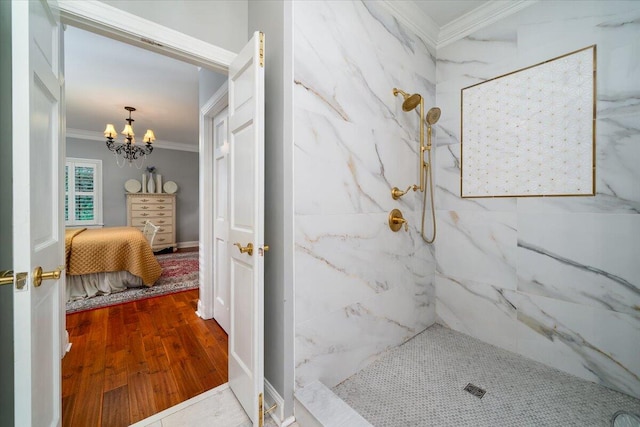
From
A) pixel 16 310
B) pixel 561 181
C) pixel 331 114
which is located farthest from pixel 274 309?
pixel 561 181

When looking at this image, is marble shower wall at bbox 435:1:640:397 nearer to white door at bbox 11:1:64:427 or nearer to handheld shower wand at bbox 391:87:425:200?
handheld shower wand at bbox 391:87:425:200

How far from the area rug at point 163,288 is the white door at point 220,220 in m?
1.28

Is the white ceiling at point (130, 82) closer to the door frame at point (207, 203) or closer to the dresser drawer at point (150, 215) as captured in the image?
the door frame at point (207, 203)

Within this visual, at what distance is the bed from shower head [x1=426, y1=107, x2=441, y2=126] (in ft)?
12.1

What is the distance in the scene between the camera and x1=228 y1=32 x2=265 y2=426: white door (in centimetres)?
123

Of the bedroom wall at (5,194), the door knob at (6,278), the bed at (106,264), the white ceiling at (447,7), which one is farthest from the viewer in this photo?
the bed at (106,264)

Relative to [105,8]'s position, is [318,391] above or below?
below

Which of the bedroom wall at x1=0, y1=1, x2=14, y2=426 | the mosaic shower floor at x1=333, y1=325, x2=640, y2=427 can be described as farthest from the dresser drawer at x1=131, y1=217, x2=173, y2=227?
the mosaic shower floor at x1=333, y1=325, x2=640, y2=427

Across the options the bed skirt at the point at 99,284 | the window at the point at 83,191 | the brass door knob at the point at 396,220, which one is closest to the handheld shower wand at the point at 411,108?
the brass door knob at the point at 396,220

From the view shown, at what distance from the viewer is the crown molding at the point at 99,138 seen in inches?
213

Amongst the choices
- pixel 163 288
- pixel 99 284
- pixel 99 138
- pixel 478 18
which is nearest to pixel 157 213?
pixel 99 138

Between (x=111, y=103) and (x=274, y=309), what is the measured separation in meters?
4.62

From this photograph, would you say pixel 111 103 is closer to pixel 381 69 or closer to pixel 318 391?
pixel 381 69

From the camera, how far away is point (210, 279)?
8.40ft
